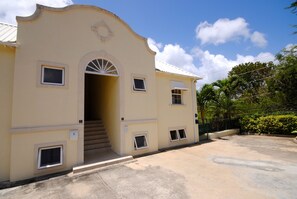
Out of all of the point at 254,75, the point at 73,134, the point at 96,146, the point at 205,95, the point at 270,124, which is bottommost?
the point at 96,146

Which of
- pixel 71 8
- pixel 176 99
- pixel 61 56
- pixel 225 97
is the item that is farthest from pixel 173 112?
pixel 225 97

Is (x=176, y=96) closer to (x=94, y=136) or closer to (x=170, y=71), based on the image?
(x=170, y=71)

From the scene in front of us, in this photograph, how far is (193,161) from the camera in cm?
766

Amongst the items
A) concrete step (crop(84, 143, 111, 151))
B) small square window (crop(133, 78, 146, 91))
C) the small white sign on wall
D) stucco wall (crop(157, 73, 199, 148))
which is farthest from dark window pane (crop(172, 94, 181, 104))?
the small white sign on wall

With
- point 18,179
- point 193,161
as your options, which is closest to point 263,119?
point 193,161

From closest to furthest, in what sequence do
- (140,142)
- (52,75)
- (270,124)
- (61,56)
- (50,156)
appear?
(50,156), (52,75), (61,56), (140,142), (270,124)

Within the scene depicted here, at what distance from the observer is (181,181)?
5.46 metres

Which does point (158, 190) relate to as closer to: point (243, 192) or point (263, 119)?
point (243, 192)

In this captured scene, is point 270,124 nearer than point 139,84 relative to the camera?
No

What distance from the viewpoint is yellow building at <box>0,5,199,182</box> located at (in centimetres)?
605

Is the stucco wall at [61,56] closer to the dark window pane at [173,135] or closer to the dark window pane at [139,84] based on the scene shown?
the dark window pane at [139,84]

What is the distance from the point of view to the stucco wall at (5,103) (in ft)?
19.0

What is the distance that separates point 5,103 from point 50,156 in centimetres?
274

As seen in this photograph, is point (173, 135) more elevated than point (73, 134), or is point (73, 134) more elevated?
point (73, 134)
